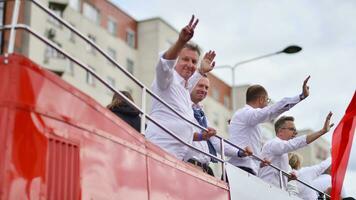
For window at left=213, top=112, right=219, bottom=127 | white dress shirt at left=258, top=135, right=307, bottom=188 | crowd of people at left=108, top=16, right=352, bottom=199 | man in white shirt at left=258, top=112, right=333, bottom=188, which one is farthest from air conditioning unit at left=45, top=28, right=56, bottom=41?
white dress shirt at left=258, top=135, right=307, bottom=188

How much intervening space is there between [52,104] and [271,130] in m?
50.0

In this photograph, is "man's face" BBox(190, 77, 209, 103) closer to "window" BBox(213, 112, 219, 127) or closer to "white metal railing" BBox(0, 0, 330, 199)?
"white metal railing" BBox(0, 0, 330, 199)

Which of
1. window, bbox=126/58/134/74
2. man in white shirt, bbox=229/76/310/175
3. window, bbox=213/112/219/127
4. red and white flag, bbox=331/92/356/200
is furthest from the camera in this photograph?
window, bbox=213/112/219/127

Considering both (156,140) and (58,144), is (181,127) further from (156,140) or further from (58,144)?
(58,144)

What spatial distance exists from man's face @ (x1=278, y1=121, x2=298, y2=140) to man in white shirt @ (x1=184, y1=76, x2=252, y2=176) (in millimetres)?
1618

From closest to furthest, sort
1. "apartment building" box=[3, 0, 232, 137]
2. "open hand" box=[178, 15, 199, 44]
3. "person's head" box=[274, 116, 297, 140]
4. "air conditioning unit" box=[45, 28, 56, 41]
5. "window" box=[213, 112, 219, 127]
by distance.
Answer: "open hand" box=[178, 15, 199, 44]
"person's head" box=[274, 116, 297, 140]
"air conditioning unit" box=[45, 28, 56, 41]
"apartment building" box=[3, 0, 232, 137]
"window" box=[213, 112, 219, 127]

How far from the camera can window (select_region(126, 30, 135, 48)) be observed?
3747 cm

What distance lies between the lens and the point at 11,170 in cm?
358

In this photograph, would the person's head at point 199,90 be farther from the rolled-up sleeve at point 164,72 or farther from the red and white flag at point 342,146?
the red and white flag at point 342,146

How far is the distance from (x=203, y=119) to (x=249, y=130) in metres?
0.75

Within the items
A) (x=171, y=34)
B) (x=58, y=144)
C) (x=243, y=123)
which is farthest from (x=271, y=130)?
(x=58, y=144)

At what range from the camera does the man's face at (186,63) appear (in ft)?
19.0

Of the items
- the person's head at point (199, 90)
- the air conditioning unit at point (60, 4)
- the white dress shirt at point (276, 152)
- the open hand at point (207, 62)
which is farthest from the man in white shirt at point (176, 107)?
the air conditioning unit at point (60, 4)

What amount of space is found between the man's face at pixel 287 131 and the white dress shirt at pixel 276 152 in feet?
1.26
